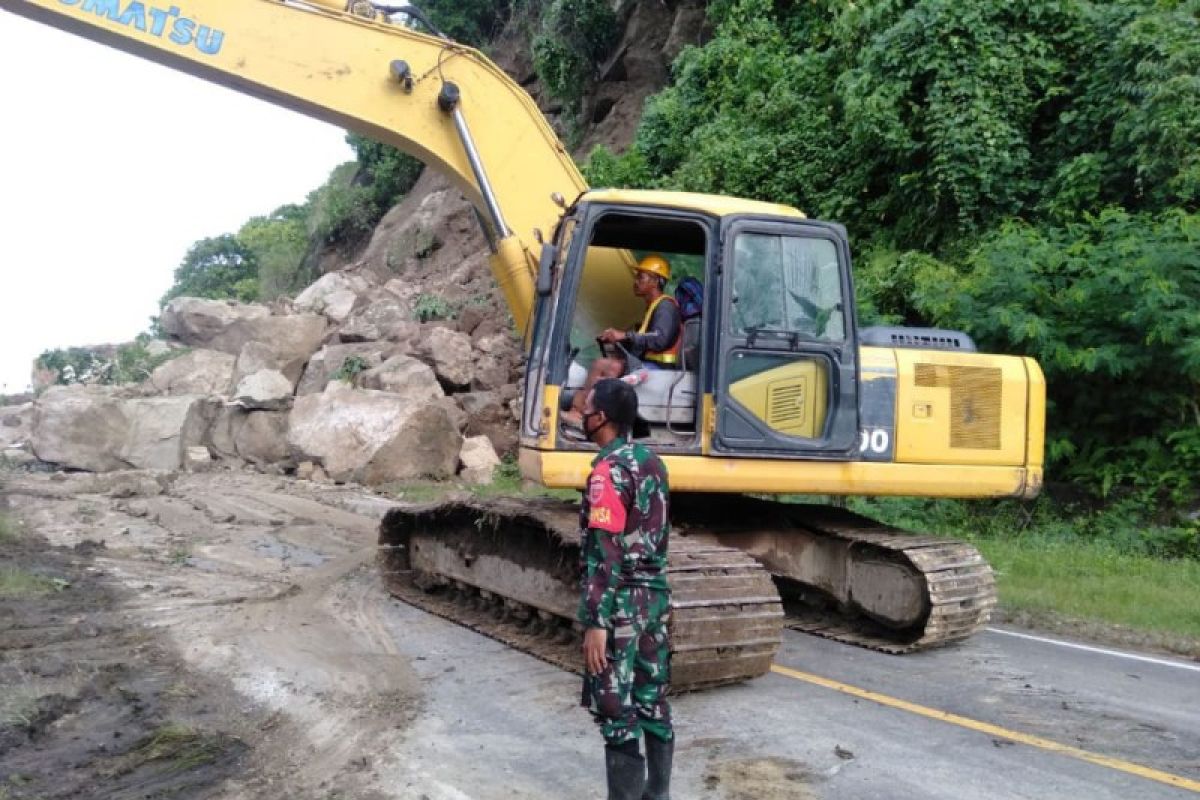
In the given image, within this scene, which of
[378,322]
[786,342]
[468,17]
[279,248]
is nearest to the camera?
[786,342]

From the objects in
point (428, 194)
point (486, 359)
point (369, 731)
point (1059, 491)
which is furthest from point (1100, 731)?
point (428, 194)

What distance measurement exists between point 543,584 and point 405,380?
11.3 metres

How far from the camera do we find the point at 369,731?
201 inches

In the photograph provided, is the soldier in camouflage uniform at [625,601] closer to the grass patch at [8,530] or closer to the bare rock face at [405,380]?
the grass patch at [8,530]

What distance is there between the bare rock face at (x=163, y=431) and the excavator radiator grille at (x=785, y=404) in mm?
13090

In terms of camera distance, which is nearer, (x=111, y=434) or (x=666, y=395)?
(x=666, y=395)

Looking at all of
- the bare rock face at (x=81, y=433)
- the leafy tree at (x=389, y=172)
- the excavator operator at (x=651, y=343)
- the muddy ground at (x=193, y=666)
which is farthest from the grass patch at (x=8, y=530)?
the leafy tree at (x=389, y=172)

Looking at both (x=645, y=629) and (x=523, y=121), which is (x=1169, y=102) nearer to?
(x=523, y=121)

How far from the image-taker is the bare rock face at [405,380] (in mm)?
17703

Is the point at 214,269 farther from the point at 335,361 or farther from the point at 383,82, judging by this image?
the point at 383,82

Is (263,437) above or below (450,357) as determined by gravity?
below

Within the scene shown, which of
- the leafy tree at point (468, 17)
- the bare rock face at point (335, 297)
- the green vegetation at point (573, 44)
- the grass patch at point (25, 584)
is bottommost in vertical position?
the grass patch at point (25, 584)

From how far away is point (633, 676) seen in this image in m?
4.04

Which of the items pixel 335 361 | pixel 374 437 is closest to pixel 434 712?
pixel 374 437
